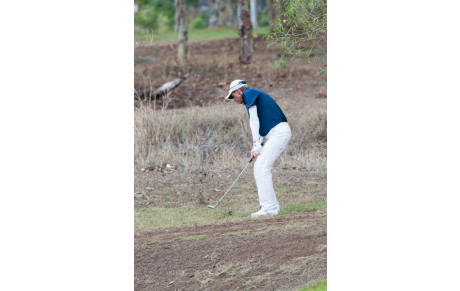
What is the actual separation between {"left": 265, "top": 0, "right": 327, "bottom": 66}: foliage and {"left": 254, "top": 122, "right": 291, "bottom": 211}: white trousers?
0.80m

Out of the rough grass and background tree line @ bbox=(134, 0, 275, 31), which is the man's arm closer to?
the rough grass

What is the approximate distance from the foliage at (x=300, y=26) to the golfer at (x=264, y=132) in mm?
649

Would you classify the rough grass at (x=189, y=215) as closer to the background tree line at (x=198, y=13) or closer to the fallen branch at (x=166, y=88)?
the fallen branch at (x=166, y=88)

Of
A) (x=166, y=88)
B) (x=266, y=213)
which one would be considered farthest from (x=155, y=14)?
(x=266, y=213)

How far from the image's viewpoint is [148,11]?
88.9 ft

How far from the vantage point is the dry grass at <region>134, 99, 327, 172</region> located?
8234mm

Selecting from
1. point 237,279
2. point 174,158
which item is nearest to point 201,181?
point 174,158

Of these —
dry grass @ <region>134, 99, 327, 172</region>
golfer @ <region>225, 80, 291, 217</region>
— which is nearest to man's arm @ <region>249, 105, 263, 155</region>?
golfer @ <region>225, 80, 291, 217</region>

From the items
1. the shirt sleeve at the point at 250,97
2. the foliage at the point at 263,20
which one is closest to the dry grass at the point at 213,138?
the shirt sleeve at the point at 250,97

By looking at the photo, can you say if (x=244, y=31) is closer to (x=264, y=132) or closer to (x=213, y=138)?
(x=213, y=138)

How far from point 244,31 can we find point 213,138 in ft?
24.6
